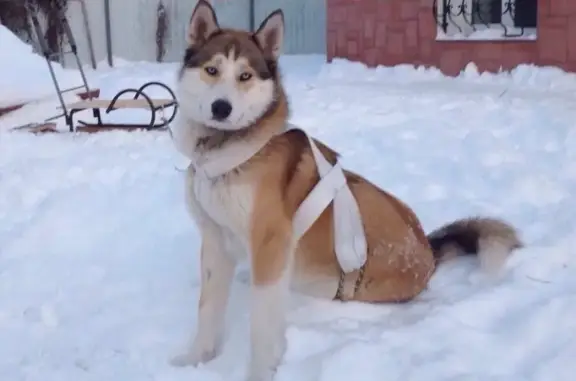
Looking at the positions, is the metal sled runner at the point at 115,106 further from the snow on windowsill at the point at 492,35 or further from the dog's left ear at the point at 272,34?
the dog's left ear at the point at 272,34

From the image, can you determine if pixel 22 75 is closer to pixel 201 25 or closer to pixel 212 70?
pixel 201 25

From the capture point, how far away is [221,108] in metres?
2.66

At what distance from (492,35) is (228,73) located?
6.54m

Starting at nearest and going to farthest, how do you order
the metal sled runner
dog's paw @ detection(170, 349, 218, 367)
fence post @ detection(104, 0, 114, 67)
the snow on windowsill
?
1. dog's paw @ detection(170, 349, 218, 367)
2. the metal sled runner
3. the snow on windowsill
4. fence post @ detection(104, 0, 114, 67)

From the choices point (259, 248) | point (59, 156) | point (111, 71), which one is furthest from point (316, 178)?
point (111, 71)

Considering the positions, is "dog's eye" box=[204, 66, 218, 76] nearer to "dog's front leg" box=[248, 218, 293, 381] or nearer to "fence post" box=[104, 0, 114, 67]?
"dog's front leg" box=[248, 218, 293, 381]

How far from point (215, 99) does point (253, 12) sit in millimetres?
11254

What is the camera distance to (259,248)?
270 cm

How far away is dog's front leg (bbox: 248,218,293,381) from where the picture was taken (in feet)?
8.82

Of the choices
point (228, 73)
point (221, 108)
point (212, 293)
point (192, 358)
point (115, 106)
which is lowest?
point (192, 358)

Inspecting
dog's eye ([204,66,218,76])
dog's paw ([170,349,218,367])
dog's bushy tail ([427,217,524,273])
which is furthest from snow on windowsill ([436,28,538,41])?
dog's paw ([170,349,218,367])

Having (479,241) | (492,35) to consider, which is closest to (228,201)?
(479,241)

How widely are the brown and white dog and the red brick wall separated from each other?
5641 millimetres

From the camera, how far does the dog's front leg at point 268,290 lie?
8.82ft
